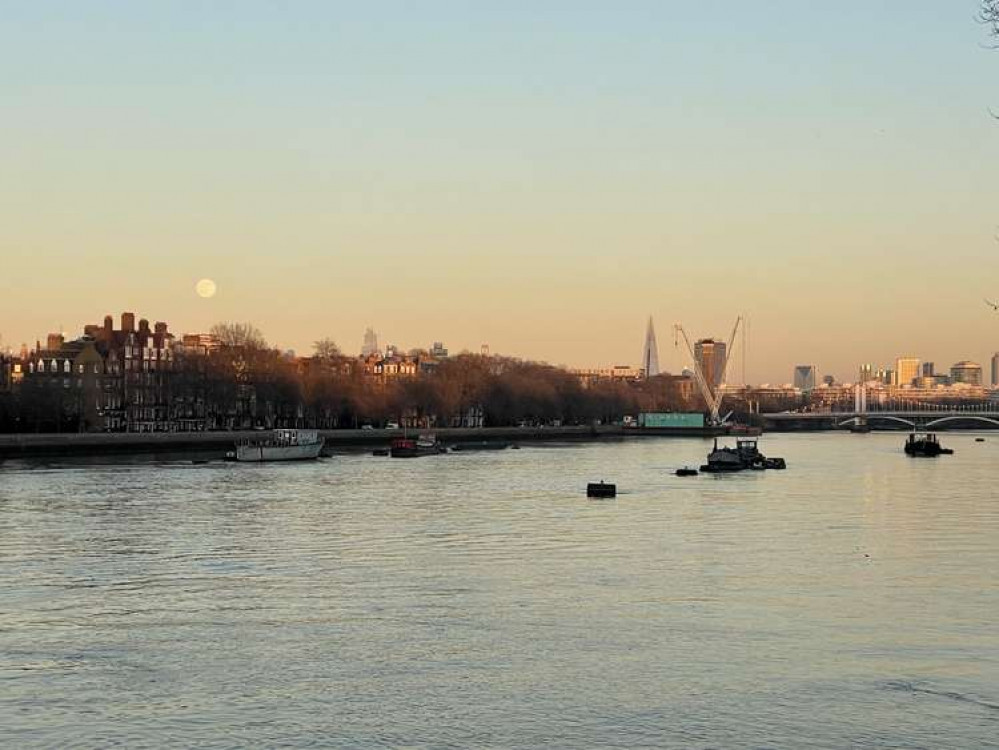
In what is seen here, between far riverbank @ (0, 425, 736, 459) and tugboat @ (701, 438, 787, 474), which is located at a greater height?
far riverbank @ (0, 425, 736, 459)

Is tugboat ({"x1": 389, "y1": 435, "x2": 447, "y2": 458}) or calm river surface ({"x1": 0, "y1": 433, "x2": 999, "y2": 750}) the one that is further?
tugboat ({"x1": 389, "y1": 435, "x2": 447, "y2": 458})

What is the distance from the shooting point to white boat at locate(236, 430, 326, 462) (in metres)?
106

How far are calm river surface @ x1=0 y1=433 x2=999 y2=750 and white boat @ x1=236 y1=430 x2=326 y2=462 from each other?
157 feet

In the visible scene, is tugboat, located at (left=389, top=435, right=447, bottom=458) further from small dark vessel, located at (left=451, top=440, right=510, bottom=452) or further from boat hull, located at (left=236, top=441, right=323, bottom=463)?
small dark vessel, located at (left=451, top=440, right=510, bottom=452)

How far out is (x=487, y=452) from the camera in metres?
132

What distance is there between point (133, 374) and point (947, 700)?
131 metres

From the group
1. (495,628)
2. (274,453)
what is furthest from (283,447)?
(495,628)

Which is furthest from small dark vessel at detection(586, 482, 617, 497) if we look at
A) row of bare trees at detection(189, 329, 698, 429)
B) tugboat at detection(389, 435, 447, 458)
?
row of bare trees at detection(189, 329, 698, 429)

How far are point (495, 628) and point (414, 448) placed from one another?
90269 millimetres

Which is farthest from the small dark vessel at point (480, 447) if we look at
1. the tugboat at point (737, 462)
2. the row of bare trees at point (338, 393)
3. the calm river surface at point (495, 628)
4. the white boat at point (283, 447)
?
the calm river surface at point (495, 628)

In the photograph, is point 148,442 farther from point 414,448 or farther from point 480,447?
point 480,447

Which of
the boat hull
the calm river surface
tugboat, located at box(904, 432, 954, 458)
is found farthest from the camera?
tugboat, located at box(904, 432, 954, 458)

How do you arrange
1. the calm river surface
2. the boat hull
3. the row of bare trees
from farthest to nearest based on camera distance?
1. the row of bare trees
2. the boat hull
3. the calm river surface

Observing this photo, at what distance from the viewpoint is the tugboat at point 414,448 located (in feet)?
380
